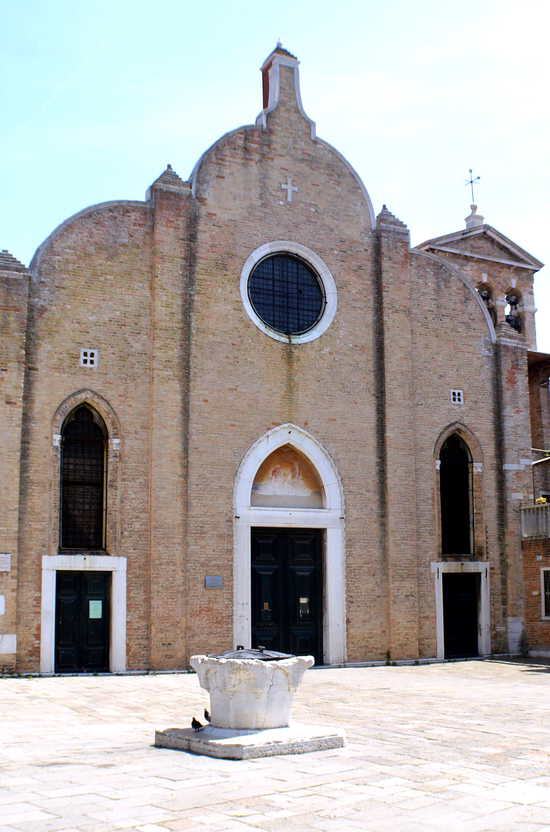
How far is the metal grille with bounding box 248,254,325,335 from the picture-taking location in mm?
20969

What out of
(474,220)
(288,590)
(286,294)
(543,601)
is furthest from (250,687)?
(474,220)

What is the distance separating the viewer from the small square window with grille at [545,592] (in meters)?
22.2

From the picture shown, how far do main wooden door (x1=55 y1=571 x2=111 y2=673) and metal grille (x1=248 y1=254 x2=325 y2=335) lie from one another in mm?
6738

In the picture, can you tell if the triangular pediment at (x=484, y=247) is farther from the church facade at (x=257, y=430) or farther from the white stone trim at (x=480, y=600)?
the white stone trim at (x=480, y=600)

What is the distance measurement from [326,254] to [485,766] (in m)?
14.7

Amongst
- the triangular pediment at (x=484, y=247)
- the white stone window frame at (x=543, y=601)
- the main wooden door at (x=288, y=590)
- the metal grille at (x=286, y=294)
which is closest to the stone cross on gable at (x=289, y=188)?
the metal grille at (x=286, y=294)

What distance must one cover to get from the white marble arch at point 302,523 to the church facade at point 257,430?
0.05 m

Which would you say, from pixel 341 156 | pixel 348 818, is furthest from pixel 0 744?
pixel 341 156

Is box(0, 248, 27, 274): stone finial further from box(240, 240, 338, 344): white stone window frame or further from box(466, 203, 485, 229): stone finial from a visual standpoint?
box(466, 203, 485, 229): stone finial

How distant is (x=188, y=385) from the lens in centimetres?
1948

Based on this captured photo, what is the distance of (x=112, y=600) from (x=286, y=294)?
7.80 metres

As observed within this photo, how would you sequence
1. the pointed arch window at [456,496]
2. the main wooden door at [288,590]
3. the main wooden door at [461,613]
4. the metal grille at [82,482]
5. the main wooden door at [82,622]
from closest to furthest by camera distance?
the main wooden door at [82,622] → the metal grille at [82,482] → the main wooden door at [288,590] → the main wooden door at [461,613] → the pointed arch window at [456,496]

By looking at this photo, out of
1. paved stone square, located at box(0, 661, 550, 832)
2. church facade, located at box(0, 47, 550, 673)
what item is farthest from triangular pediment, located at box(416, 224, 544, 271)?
paved stone square, located at box(0, 661, 550, 832)

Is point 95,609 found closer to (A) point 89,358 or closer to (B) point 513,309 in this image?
(A) point 89,358
